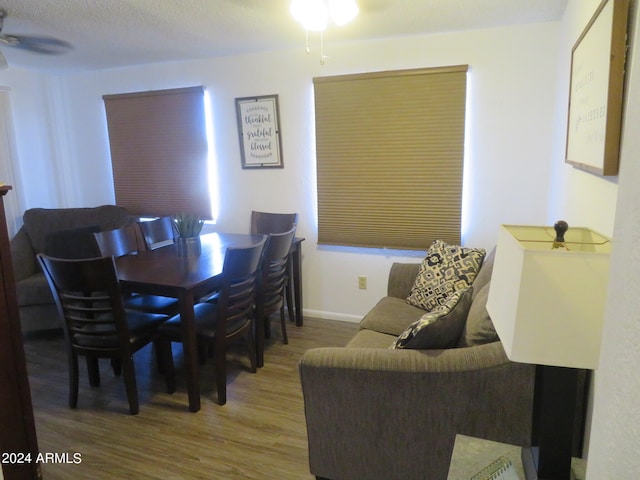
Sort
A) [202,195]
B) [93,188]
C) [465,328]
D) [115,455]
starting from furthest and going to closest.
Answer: [93,188], [202,195], [115,455], [465,328]

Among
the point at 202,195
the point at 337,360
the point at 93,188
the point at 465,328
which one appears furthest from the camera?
the point at 93,188

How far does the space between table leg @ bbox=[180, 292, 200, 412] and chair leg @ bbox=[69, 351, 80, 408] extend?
25.6 inches

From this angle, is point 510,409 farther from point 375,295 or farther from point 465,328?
point 375,295

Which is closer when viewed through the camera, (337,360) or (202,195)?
(337,360)

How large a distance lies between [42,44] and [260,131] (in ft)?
5.81

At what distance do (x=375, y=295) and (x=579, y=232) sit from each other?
229 centimetres

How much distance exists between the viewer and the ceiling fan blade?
3092 mm

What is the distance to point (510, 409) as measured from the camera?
144 centimetres

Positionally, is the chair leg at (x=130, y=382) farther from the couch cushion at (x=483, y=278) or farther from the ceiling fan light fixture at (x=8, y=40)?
the ceiling fan light fixture at (x=8, y=40)

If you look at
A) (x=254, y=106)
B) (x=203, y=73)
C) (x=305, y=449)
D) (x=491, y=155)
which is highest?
(x=203, y=73)

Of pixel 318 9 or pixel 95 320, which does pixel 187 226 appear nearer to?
pixel 95 320

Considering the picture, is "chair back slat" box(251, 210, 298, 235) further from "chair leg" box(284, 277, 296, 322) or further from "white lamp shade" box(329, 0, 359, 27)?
"white lamp shade" box(329, 0, 359, 27)

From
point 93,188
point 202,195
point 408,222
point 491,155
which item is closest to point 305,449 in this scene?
point 408,222

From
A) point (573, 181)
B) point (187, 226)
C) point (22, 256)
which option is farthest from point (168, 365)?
point (573, 181)
